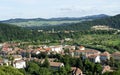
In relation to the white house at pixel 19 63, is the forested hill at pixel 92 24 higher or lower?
lower

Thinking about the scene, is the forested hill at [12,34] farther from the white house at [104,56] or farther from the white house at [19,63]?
the white house at [19,63]

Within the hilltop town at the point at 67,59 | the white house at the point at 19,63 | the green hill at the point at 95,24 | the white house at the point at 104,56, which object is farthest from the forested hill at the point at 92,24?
the white house at the point at 19,63

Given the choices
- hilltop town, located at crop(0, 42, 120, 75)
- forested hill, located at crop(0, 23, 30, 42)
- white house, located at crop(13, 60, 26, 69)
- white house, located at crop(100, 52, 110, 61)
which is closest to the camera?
hilltop town, located at crop(0, 42, 120, 75)

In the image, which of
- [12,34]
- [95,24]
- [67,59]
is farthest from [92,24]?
[67,59]

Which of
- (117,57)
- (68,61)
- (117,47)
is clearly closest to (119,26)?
(117,47)

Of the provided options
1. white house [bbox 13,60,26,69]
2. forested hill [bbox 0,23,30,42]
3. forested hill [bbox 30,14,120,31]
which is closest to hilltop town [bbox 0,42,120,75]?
white house [bbox 13,60,26,69]

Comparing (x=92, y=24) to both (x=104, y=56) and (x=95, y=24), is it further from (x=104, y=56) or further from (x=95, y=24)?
(x=104, y=56)

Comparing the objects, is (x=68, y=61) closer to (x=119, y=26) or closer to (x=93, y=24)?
(x=119, y=26)

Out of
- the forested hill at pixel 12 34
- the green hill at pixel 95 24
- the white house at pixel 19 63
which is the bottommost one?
the green hill at pixel 95 24

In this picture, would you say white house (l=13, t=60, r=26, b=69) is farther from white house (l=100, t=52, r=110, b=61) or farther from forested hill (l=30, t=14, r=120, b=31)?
forested hill (l=30, t=14, r=120, b=31)

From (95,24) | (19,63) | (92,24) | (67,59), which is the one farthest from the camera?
(95,24)

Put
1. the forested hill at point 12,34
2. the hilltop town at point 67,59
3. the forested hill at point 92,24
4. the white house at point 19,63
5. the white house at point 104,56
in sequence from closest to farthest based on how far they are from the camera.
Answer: the hilltop town at point 67,59, the white house at point 19,63, the white house at point 104,56, the forested hill at point 12,34, the forested hill at point 92,24
